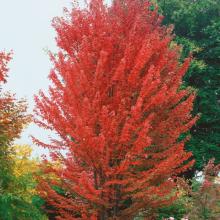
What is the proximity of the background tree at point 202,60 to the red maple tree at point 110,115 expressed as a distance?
33.3 feet

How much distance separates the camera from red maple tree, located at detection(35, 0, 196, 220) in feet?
32.4

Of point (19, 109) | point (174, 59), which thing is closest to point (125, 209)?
point (19, 109)

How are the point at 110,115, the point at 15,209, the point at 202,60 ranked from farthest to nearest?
1. the point at 202,60
2. the point at 15,209
3. the point at 110,115

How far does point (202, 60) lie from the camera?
22000 mm

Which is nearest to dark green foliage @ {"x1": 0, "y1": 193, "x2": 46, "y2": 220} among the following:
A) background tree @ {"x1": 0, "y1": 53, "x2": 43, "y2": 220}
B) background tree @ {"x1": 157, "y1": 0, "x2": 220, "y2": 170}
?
background tree @ {"x1": 0, "y1": 53, "x2": 43, "y2": 220}

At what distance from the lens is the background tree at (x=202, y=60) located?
70.9 ft

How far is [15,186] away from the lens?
11344 millimetres

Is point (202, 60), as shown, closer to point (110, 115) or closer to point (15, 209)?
point (110, 115)

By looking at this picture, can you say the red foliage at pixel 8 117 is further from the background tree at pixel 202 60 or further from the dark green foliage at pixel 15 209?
the background tree at pixel 202 60

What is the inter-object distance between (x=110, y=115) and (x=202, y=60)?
1327cm

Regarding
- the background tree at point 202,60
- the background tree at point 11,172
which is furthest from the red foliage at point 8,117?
the background tree at point 202,60

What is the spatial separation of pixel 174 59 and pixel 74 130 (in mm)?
4357

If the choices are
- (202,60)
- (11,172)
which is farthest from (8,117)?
(202,60)

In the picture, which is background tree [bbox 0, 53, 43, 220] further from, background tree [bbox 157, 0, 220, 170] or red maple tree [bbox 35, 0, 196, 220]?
background tree [bbox 157, 0, 220, 170]
